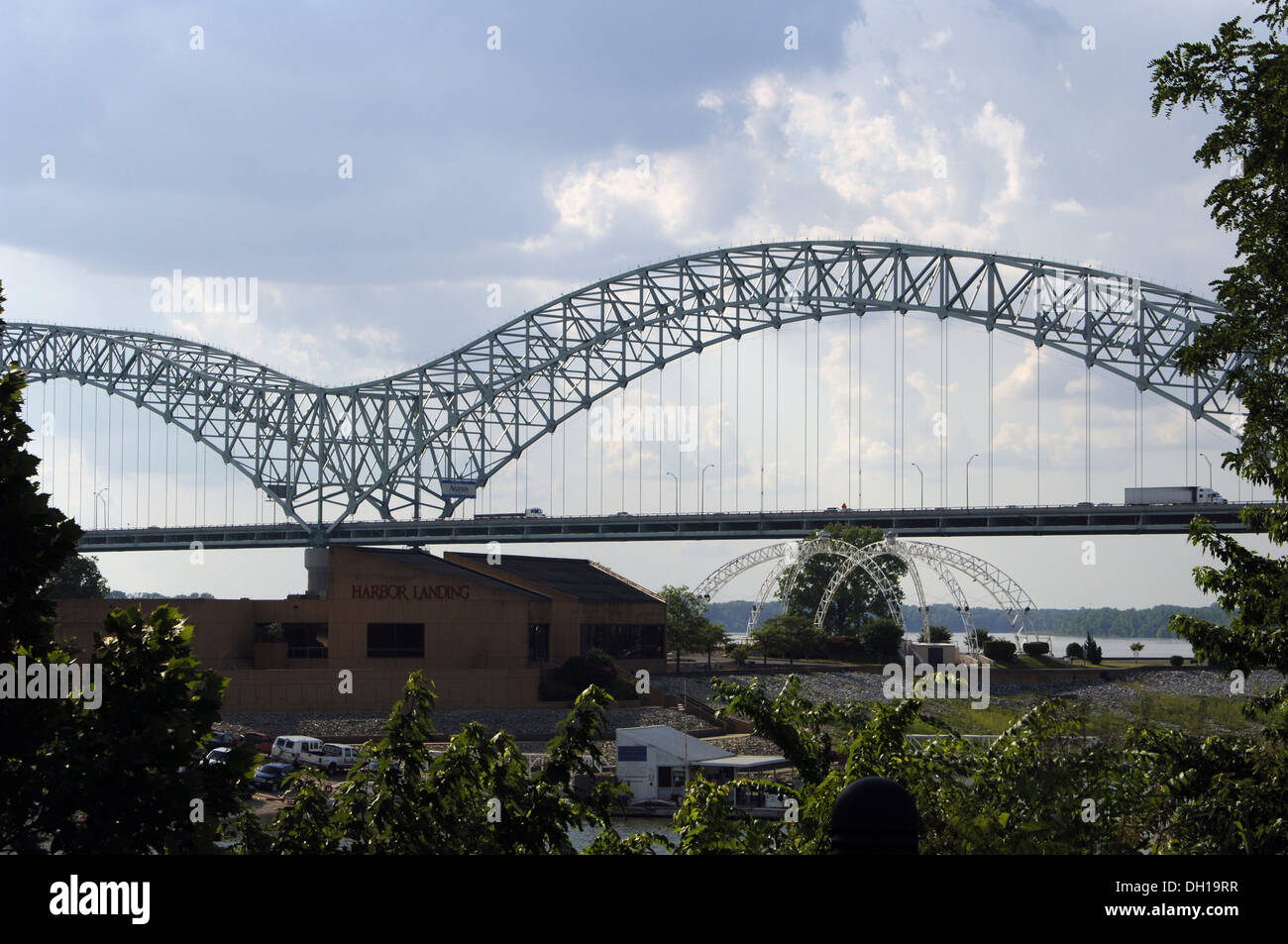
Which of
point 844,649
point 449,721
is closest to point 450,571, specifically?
point 449,721

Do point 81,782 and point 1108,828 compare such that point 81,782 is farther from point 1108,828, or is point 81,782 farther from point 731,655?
point 731,655

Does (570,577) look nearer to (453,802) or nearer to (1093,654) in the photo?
(1093,654)

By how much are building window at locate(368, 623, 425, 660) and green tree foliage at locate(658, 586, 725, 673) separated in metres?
26.4

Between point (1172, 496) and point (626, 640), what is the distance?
4231cm

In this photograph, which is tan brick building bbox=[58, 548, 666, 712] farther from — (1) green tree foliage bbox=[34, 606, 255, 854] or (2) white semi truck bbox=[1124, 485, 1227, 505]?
(1) green tree foliage bbox=[34, 606, 255, 854]

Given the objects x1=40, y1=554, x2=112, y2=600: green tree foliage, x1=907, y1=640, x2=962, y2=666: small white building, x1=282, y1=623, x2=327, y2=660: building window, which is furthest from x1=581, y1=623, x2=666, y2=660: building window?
x1=40, y1=554, x2=112, y2=600: green tree foliage

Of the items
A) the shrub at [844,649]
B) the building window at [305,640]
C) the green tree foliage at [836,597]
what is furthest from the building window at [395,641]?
the green tree foliage at [836,597]

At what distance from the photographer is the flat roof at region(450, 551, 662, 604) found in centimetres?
9625

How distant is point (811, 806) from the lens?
14.2m

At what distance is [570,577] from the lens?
337ft

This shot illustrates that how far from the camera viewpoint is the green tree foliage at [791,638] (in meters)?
108

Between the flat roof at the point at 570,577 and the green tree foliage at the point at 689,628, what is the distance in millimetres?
5927

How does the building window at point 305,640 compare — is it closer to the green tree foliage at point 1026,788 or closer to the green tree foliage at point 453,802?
the green tree foliage at point 1026,788

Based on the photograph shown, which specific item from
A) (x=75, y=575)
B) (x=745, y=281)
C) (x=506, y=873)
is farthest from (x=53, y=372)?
(x=506, y=873)
